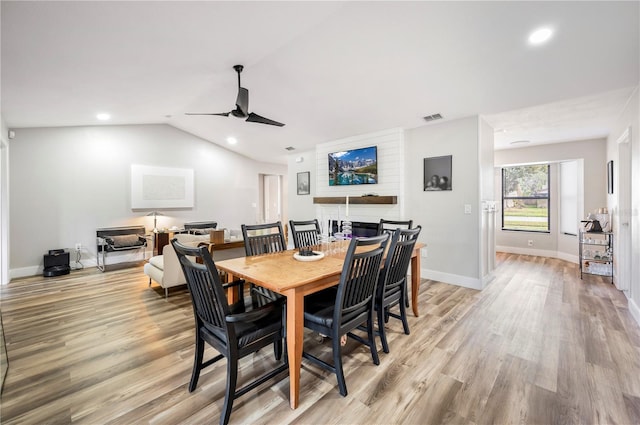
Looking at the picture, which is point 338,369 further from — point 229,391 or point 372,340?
point 229,391

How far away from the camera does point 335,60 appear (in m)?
3.04

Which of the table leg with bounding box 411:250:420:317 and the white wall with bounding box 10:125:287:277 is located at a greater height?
the white wall with bounding box 10:125:287:277

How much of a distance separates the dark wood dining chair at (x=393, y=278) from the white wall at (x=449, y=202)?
1.91 meters

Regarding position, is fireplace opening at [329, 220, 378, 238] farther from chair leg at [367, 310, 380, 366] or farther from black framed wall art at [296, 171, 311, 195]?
chair leg at [367, 310, 380, 366]

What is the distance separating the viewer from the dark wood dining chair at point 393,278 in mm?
2264

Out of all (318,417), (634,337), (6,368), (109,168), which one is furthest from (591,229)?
(109,168)

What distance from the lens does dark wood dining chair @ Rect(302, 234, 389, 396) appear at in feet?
5.97

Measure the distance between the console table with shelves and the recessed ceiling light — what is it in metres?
3.70

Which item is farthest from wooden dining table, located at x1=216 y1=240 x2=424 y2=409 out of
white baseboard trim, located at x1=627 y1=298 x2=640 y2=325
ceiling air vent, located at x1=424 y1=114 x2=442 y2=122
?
white baseboard trim, located at x1=627 y1=298 x2=640 y2=325

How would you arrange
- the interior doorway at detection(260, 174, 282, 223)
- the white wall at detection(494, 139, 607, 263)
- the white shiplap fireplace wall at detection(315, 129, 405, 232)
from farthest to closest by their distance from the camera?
the interior doorway at detection(260, 174, 282, 223) → the white wall at detection(494, 139, 607, 263) → the white shiplap fireplace wall at detection(315, 129, 405, 232)

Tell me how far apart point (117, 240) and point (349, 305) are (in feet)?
16.9

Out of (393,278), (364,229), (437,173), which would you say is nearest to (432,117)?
(437,173)

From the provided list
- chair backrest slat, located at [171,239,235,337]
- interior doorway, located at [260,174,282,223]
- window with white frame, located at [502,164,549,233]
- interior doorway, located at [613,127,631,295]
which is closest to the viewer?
chair backrest slat, located at [171,239,235,337]

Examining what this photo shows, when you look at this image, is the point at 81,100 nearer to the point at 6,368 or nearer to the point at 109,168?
the point at 109,168
